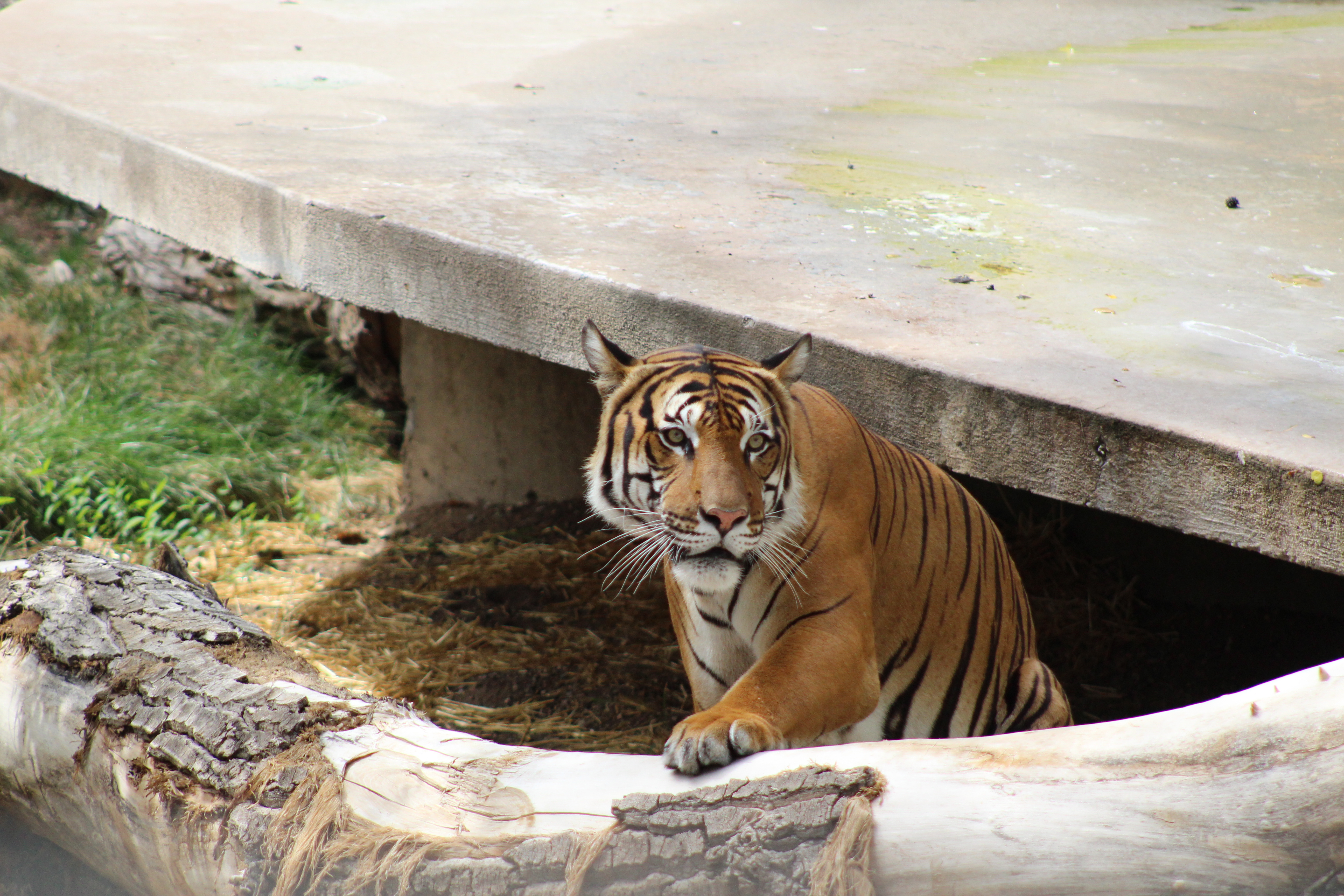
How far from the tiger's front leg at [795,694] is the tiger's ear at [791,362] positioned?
16.9 inches

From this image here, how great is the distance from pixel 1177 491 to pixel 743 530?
2.57ft

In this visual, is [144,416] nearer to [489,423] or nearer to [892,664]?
[489,423]

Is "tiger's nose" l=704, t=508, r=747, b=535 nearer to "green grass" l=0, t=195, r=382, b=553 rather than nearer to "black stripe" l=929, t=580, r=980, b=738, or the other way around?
"black stripe" l=929, t=580, r=980, b=738

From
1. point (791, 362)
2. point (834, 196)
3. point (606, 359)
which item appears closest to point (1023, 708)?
point (791, 362)

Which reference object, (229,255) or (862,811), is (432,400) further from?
(862,811)

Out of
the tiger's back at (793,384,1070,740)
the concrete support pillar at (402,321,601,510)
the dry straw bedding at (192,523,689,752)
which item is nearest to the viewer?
the tiger's back at (793,384,1070,740)

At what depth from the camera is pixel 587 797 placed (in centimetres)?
168

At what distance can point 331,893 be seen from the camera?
1.71 m

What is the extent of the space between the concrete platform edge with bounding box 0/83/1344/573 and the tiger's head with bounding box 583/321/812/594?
282 mm

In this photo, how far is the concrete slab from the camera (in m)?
2.20

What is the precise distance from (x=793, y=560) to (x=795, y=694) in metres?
0.27

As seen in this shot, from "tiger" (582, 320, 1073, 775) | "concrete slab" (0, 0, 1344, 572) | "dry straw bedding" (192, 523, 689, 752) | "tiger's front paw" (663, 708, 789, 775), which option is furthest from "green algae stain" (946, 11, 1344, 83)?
"tiger's front paw" (663, 708, 789, 775)

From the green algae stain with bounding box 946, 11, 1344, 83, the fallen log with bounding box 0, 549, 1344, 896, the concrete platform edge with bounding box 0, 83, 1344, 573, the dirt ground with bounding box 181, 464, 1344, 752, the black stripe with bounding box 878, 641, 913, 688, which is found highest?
the green algae stain with bounding box 946, 11, 1344, 83

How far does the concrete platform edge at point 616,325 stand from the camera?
6.52 ft
